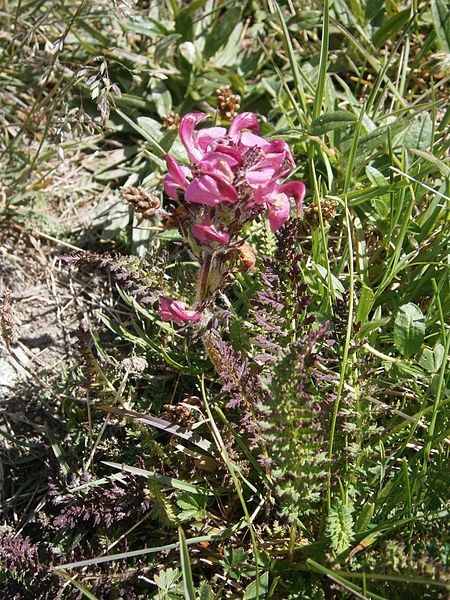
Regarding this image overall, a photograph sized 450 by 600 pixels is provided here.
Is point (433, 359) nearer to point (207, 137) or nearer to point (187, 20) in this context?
point (207, 137)

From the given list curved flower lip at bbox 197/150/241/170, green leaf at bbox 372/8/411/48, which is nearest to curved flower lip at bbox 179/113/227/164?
curved flower lip at bbox 197/150/241/170

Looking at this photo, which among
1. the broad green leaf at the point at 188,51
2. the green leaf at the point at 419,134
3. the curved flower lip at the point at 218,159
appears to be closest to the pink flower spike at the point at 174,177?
the curved flower lip at the point at 218,159

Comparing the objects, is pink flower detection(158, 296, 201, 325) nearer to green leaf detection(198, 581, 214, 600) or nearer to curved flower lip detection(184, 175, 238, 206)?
curved flower lip detection(184, 175, 238, 206)

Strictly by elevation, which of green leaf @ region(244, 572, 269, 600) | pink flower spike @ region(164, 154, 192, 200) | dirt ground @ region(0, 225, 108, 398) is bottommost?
green leaf @ region(244, 572, 269, 600)

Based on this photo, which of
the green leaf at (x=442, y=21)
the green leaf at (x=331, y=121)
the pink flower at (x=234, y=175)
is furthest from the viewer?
the green leaf at (x=442, y=21)

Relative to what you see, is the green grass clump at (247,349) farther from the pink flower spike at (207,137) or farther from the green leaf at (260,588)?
the pink flower spike at (207,137)
